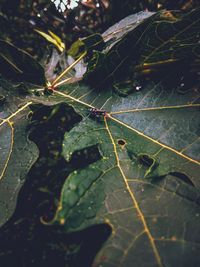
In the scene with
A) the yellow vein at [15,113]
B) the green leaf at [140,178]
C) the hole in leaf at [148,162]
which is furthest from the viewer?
the yellow vein at [15,113]

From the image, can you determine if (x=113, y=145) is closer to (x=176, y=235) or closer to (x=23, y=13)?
(x=176, y=235)

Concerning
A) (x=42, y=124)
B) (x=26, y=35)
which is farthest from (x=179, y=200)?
(x=26, y=35)

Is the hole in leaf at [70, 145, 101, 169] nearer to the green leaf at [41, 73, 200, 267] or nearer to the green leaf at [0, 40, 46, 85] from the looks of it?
the green leaf at [41, 73, 200, 267]

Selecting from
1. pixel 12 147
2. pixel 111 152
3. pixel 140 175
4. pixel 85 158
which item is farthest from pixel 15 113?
pixel 140 175

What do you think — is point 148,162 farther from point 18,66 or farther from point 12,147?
point 18,66

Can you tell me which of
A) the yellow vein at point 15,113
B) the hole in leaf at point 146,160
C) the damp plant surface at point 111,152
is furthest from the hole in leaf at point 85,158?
the yellow vein at point 15,113

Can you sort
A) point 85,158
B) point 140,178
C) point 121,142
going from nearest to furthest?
point 140,178, point 121,142, point 85,158

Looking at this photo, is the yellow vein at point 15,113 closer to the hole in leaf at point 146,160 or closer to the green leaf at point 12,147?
the green leaf at point 12,147
